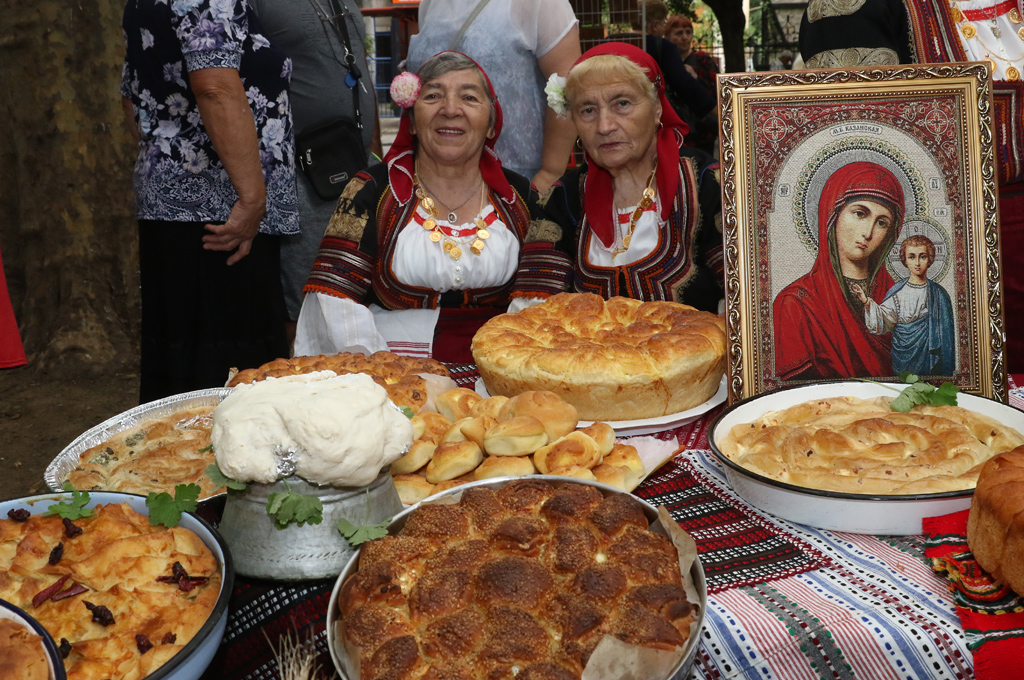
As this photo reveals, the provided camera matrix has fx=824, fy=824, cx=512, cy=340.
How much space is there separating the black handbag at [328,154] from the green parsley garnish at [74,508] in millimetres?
2660

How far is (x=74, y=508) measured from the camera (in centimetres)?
142

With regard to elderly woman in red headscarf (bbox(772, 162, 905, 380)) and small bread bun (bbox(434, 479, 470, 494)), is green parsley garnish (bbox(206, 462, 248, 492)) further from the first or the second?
elderly woman in red headscarf (bbox(772, 162, 905, 380))

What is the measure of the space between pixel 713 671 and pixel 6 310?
224cm

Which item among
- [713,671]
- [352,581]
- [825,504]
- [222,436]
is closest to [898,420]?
[825,504]

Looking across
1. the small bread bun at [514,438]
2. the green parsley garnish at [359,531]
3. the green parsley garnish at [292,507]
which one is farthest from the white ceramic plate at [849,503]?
the green parsley garnish at [292,507]

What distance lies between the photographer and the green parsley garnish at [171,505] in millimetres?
1396

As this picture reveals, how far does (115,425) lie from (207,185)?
160cm

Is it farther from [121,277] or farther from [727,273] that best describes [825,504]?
[121,277]

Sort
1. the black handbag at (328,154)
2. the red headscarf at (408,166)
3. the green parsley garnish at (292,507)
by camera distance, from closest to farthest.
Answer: the green parsley garnish at (292,507)
the red headscarf at (408,166)
the black handbag at (328,154)

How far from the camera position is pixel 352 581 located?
121 centimetres

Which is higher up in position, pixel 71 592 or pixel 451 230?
pixel 451 230

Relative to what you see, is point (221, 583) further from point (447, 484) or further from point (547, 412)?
point (547, 412)

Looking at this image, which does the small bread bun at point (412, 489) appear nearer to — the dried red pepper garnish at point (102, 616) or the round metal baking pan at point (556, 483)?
the round metal baking pan at point (556, 483)

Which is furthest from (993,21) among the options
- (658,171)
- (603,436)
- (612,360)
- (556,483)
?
Answer: (556,483)
